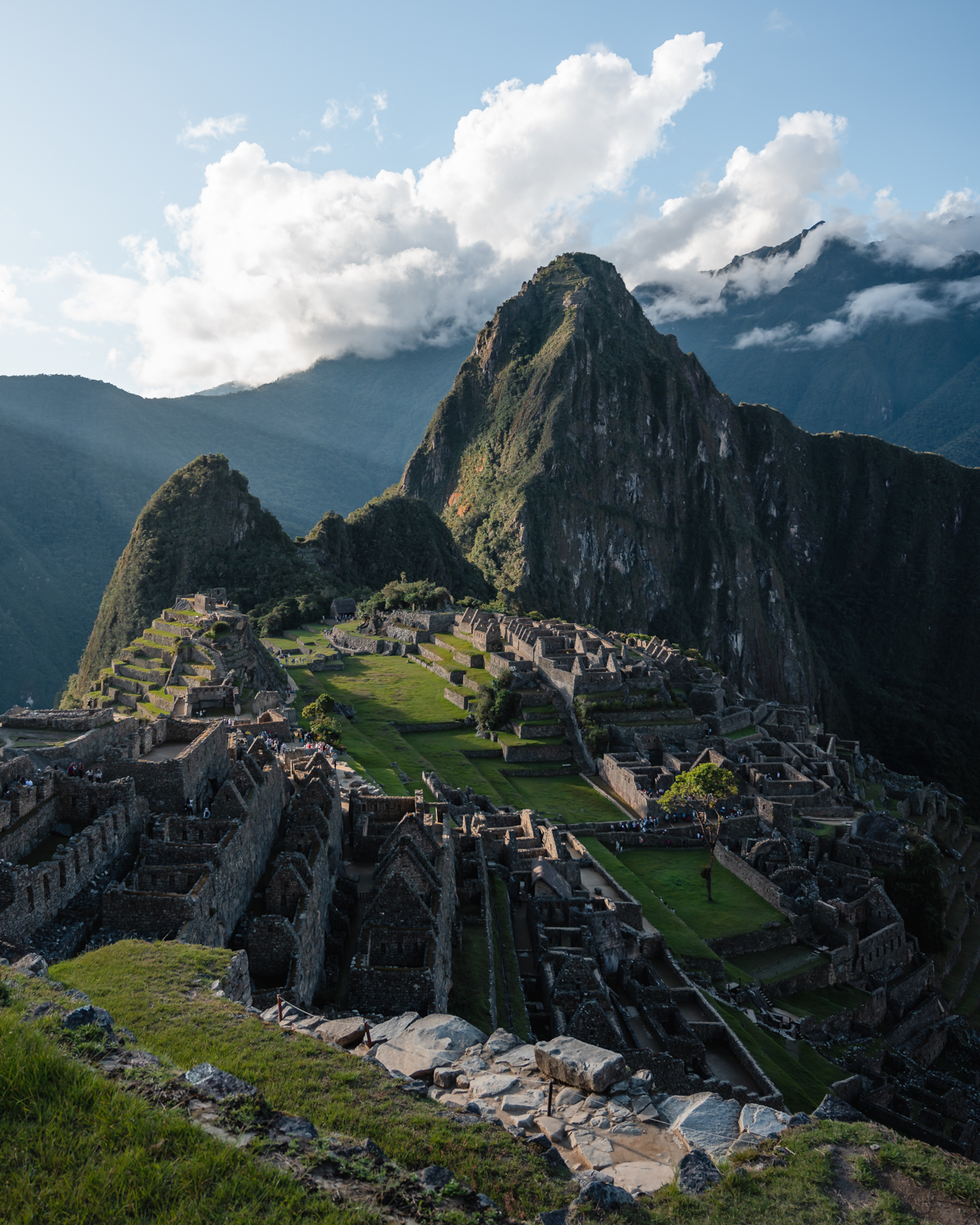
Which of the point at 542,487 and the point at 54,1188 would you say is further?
the point at 542,487

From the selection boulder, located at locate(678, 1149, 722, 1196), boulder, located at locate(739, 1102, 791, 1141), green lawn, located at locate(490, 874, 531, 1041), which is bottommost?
green lawn, located at locate(490, 874, 531, 1041)

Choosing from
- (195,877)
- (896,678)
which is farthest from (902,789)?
(896,678)

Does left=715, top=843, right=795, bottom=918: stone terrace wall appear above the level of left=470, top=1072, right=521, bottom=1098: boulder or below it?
below

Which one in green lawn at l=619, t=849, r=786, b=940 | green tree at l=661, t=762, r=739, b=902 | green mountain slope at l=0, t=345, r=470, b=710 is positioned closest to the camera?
green lawn at l=619, t=849, r=786, b=940

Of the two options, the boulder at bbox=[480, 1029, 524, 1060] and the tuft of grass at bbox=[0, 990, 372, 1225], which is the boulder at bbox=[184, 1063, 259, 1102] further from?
the boulder at bbox=[480, 1029, 524, 1060]

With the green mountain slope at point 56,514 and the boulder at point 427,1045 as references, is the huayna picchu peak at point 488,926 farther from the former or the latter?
the green mountain slope at point 56,514

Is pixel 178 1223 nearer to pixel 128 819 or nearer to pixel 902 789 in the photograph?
pixel 128 819

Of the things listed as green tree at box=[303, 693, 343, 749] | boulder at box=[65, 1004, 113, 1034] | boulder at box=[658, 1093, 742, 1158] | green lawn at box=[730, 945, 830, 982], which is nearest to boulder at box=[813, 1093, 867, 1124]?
boulder at box=[658, 1093, 742, 1158]
